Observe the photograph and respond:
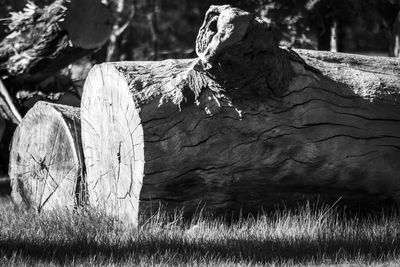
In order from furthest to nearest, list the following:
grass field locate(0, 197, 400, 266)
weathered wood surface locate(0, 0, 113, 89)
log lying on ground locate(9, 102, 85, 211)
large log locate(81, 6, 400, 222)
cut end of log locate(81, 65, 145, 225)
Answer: weathered wood surface locate(0, 0, 113, 89)
log lying on ground locate(9, 102, 85, 211)
cut end of log locate(81, 65, 145, 225)
large log locate(81, 6, 400, 222)
grass field locate(0, 197, 400, 266)

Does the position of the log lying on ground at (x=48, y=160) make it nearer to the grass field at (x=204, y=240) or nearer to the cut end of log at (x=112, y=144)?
the cut end of log at (x=112, y=144)

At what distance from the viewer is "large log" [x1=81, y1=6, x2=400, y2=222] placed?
5.61 meters

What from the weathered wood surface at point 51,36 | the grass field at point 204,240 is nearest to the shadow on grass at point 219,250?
the grass field at point 204,240

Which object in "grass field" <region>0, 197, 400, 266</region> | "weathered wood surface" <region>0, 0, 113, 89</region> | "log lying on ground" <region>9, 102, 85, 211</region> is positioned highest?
"weathered wood surface" <region>0, 0, 113, 89</region>

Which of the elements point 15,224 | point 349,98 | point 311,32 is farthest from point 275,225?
point 311,32

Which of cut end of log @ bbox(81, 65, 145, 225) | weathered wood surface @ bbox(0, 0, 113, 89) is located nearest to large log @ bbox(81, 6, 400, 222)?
cut end of log @ bbox(81, 65, 145, 225)

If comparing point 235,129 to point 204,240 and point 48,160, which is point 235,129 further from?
point 48,160

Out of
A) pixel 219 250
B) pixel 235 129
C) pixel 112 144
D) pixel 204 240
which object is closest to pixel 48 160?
pixel 112 144

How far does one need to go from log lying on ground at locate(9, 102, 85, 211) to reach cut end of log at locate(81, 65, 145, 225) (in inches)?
9.6

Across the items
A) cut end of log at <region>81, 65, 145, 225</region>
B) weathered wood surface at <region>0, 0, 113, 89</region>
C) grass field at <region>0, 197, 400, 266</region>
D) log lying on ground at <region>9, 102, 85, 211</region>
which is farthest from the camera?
weathered wood surface at <region>0, 0, 113, 89</region>

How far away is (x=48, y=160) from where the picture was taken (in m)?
7.11

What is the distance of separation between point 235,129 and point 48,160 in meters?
2.23

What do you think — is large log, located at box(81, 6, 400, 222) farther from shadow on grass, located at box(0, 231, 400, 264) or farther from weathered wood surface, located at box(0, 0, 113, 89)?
weathered wood surface, located at box(0, 0, 113, 89)

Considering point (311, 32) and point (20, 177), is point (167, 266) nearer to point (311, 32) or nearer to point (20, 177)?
point (20, 177)
